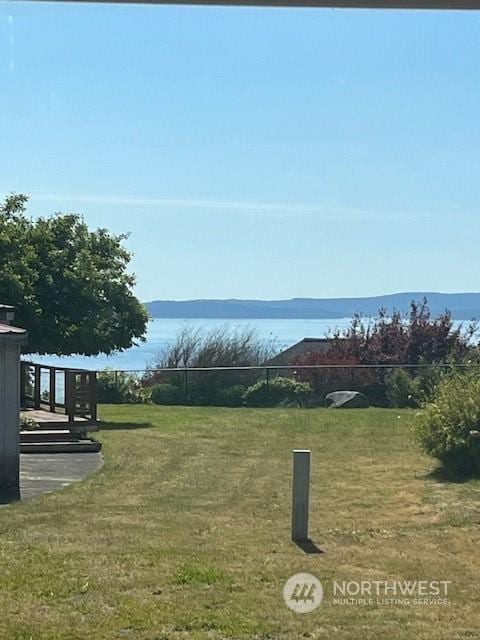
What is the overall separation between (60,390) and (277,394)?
5.28 m

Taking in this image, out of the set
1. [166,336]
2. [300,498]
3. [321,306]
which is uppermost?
[321,306]

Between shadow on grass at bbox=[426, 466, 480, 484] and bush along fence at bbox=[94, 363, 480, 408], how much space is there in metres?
8.08

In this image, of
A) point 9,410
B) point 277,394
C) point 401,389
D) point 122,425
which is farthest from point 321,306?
point 9,410

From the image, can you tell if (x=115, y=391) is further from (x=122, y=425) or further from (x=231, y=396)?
(x=122, y=425)

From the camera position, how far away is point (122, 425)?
14430 millimetres

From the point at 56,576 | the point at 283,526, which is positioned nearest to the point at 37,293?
the point at 283,526

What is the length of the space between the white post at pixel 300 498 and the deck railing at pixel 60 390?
5446 millimetres

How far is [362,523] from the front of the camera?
736 centimetres

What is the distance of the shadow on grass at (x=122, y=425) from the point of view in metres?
13.9

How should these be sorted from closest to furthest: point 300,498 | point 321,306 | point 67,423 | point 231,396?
1. point 300,498
2. point 67,423
3. point 231,396
4. point 321,306

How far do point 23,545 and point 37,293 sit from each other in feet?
30.0

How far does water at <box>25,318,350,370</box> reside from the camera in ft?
57.5

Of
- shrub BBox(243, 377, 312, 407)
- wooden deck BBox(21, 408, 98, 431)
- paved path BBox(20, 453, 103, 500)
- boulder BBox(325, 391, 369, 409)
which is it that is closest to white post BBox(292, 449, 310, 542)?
paved path BBox(20, 453, 103, 500)

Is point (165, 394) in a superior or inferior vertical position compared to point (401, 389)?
inferior
